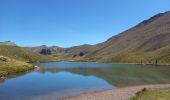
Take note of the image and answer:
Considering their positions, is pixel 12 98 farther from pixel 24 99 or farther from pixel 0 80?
pixel 0 80

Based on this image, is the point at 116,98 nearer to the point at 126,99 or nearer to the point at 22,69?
the point at 126,99

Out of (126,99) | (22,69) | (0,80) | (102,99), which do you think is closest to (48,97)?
(102,99)

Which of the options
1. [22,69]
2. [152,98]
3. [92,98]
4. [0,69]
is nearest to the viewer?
[152,98]

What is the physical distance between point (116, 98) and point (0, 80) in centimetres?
6175

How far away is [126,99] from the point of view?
2062 inches

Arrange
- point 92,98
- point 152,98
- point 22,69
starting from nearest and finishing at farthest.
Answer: point 152,98 < point 92,98 < point 22,69

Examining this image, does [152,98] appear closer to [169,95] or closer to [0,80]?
[169,95]

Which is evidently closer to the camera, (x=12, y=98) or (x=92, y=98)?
(x=92, y=98)

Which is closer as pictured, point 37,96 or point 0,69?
point 37,96

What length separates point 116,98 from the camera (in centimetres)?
5488

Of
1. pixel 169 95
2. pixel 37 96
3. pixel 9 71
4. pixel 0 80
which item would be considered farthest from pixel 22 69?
pixel 169 95

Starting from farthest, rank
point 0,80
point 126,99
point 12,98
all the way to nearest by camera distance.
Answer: point 0,80 → point 12,98 → point 126,99

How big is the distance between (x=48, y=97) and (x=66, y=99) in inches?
241

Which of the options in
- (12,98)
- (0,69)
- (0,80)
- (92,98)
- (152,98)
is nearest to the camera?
(152,98)
